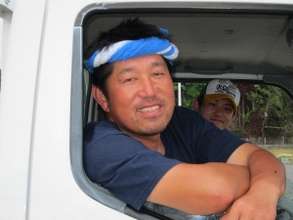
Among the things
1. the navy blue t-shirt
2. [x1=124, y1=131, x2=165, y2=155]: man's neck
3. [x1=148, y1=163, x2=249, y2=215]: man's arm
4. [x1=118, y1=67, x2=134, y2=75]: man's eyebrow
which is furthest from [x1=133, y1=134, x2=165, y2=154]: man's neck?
[x1=148, y1=163, x2=249, y2=215]: man's arm

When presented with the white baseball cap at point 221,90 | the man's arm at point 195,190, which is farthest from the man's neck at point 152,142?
the white baseball cap at point 221,90

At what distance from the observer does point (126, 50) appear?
5.19ft

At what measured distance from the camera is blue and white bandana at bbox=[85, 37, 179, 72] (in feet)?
5.20

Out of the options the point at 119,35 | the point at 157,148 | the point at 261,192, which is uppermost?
the point at 119,35

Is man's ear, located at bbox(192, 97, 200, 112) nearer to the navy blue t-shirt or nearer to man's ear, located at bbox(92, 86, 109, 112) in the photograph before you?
man's ear, located at bbox(92, 86, 109, 112)

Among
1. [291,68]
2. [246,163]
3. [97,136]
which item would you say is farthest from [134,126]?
[291,68]

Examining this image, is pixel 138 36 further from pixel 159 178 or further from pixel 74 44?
pixel 159 178

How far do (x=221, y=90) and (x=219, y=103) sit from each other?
0.25 meters

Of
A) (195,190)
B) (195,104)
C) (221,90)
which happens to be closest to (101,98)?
(195,190)

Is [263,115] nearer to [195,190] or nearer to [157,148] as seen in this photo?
[157,148]

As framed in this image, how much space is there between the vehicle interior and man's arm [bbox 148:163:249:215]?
5 centimetres

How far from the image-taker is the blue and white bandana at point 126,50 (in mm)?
1585

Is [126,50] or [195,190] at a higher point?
[126,50]

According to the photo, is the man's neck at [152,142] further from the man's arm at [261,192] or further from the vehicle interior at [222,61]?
the man's arm at [261,192]
